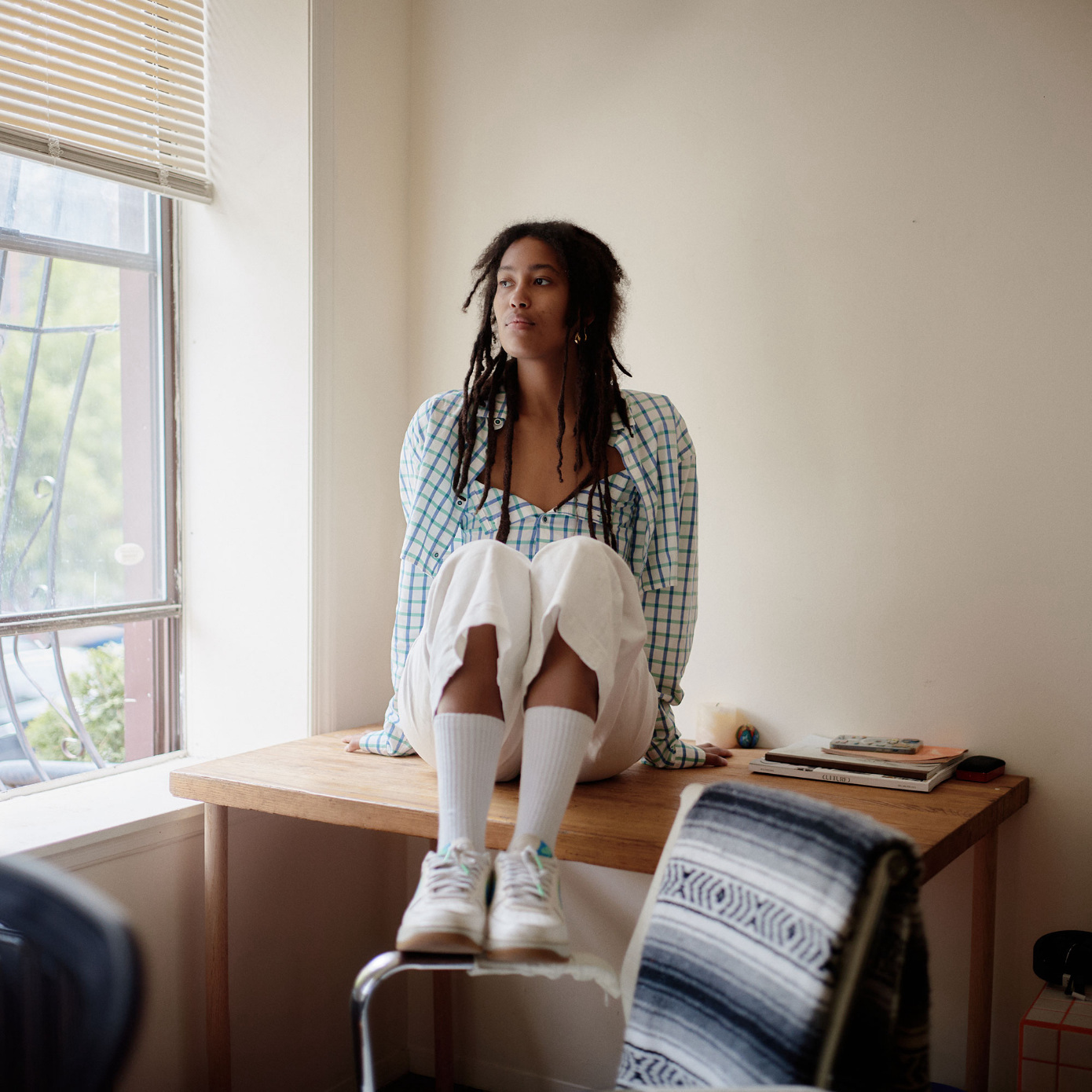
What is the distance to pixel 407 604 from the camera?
1.75 meters

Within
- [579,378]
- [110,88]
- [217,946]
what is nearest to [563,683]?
[579,378]

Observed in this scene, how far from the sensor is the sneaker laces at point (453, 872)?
3.72 ft

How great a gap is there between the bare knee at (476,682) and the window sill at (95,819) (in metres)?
0.74

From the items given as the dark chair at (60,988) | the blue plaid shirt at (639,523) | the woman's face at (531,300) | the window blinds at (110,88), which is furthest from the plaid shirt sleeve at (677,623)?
the window blinds at (110,88)

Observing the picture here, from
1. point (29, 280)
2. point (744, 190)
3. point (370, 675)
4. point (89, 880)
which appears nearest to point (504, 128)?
point (744, 190)

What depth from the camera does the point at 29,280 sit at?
75.6 inches

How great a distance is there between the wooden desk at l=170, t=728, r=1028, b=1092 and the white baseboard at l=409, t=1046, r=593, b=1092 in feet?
2.13

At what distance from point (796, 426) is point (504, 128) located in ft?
2.92

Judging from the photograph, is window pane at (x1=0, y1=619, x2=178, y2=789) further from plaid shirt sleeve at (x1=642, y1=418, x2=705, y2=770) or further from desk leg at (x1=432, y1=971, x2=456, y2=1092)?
plaid shirt sleeve at (x1=642, y1=418, x2=705, y2=770)

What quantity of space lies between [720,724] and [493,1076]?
0.91 meters

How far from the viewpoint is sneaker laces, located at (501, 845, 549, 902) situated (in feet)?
3.76

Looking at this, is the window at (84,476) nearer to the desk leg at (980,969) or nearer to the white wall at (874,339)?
the white wall at (874,339)

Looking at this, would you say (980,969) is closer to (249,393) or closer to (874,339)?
(874,339)

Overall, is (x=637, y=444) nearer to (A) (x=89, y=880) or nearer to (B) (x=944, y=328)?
(B) (x=944, y=328)
